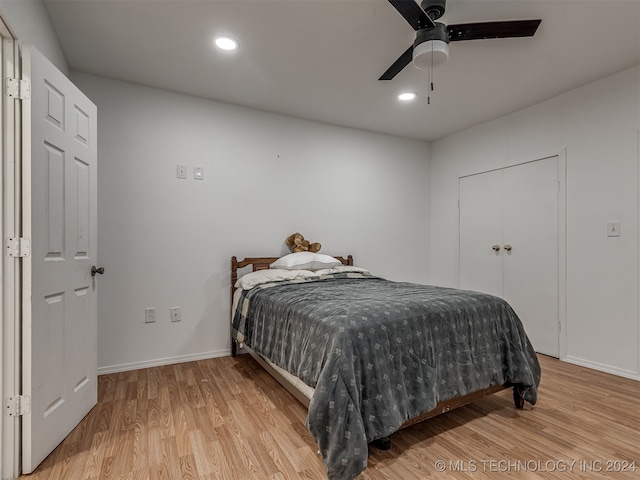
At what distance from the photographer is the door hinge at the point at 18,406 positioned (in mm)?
1507

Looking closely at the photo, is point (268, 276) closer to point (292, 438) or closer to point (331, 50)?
point (292, 438)

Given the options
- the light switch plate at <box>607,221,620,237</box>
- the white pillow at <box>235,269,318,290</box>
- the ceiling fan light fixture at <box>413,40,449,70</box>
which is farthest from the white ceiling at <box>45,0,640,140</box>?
the white pillow at <box>235,269,318,290</box>

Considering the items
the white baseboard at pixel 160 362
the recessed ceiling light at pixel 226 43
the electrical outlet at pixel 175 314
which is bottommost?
the white baseboard at pixel 160 362

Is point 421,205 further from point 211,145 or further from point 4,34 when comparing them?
point 4,34

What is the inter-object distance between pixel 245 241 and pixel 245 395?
147 cm

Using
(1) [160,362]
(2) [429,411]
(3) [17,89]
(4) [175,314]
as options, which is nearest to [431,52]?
(2) [429,411]

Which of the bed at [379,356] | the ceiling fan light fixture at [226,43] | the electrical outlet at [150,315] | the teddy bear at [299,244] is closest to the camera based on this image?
the bed at [379,356]

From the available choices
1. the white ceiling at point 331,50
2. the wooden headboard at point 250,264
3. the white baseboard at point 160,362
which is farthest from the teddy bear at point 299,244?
the white ceiling at point 331,50

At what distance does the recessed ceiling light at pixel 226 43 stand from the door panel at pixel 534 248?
300 centimetres

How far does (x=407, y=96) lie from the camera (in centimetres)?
313

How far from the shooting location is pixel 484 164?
12.6ft

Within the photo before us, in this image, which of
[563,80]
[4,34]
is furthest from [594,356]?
[4,34]

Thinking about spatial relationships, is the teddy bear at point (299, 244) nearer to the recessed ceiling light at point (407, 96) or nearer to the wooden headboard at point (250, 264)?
the wooden headboard at point (250, 264)

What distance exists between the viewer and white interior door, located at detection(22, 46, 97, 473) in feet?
5.08
